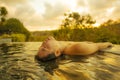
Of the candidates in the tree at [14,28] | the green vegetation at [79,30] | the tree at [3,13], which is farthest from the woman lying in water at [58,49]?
the tree at [3,13]

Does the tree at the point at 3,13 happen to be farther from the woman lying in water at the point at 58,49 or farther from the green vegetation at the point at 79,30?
the woman lying in water at the point at 58,49

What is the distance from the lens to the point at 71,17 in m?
18.0

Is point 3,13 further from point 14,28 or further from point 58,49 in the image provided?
point 58,49

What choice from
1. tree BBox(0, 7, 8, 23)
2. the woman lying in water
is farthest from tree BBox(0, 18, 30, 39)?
the woman lying in water

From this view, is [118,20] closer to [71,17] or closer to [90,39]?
[71,17]

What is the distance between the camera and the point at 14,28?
2380cm

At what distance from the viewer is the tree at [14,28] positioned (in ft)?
77.7

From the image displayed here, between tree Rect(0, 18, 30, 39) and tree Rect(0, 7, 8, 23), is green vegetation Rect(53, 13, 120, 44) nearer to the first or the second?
tree Rect(0, 18, 30, 39)

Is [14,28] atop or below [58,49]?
atop

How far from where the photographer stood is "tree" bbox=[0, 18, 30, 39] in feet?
77.7

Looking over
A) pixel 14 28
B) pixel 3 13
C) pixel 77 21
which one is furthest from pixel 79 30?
pixel 3 13

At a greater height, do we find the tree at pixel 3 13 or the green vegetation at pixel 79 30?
the tree at pixel 3 13

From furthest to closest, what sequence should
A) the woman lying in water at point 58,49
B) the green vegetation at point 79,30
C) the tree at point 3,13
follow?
the tree at point 3,13, the green vegetation at point 79,30, the woman lying in water at point 58,49

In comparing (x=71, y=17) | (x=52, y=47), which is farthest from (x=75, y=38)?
(x=52, y=47)
